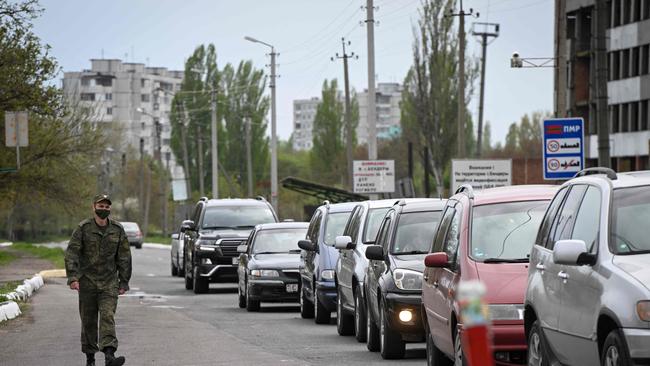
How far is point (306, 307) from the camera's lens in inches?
955

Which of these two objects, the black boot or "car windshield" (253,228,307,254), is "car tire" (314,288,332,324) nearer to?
"car windshield" (253,228,307,254)

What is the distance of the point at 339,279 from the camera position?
20719 millimetres

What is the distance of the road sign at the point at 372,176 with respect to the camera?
149 ft

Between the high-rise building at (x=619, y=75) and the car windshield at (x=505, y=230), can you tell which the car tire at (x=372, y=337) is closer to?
the car windshield at (x=505, y=230)

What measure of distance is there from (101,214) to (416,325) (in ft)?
11.8

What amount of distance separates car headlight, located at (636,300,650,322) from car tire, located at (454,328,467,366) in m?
3.58

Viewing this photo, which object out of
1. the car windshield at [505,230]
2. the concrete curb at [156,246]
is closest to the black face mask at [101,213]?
the car windshield at [505,230]

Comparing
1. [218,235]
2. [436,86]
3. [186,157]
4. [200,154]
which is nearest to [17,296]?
[218,235]

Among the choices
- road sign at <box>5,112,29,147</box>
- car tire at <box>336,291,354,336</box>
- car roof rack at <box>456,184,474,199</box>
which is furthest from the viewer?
road sign at <box>5,112,29,147</box>

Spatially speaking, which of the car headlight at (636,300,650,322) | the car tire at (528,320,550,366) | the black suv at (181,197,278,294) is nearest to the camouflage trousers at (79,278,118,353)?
the car tire at (528,320,550,366)

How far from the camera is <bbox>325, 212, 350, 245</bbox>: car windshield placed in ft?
75.9

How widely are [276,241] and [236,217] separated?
663cm

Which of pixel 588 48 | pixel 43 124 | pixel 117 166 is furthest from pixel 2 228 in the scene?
pixel 43 124

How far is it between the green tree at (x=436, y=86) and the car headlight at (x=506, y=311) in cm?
6406
